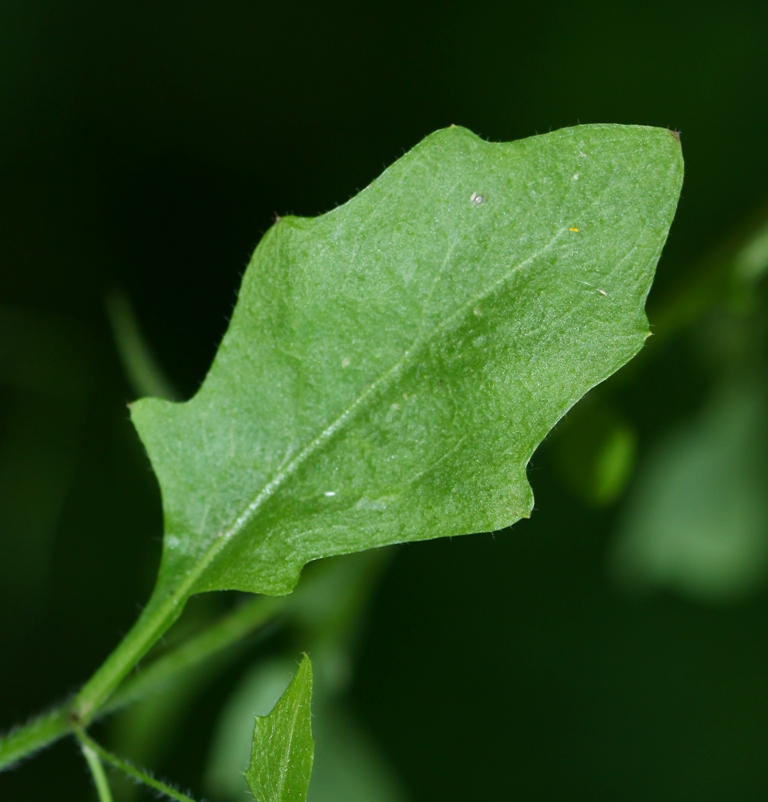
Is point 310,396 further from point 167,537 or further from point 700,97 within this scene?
point 700,97

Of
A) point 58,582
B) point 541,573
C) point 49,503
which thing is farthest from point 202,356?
point 541,573

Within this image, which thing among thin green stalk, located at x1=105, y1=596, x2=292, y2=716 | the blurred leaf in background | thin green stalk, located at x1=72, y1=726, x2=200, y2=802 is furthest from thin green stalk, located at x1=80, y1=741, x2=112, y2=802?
the blurred leaf in background

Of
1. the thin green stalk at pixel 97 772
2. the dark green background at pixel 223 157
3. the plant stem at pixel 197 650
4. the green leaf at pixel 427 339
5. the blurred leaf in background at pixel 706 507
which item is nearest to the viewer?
the green leaf at pixel 427 339

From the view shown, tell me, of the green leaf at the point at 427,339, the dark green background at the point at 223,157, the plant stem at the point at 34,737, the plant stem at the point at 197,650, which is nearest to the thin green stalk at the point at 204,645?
the plant stem at the point at 197,650

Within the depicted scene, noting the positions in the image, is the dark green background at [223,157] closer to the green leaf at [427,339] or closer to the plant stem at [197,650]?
the plant stem at [197,650]

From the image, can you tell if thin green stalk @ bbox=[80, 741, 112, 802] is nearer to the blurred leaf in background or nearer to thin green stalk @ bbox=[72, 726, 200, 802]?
thin green stalk @ bbox=[72, 726, 200, 802]

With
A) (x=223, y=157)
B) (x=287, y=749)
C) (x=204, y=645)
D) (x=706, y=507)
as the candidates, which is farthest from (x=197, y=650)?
(x=223, y=157)

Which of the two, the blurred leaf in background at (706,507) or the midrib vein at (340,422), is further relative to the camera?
the blurred leaf in background at (706,507)

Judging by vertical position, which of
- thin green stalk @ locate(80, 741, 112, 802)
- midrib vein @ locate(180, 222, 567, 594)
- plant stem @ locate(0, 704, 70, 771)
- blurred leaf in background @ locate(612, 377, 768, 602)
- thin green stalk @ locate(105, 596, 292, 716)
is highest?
midrib vein @ locate(180, 222, 567, 594)

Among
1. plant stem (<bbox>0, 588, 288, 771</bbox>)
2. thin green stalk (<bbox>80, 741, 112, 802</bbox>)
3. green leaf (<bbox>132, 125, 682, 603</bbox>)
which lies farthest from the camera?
plant stem (<bbox>0, 588, 288, 771</bbox>)
